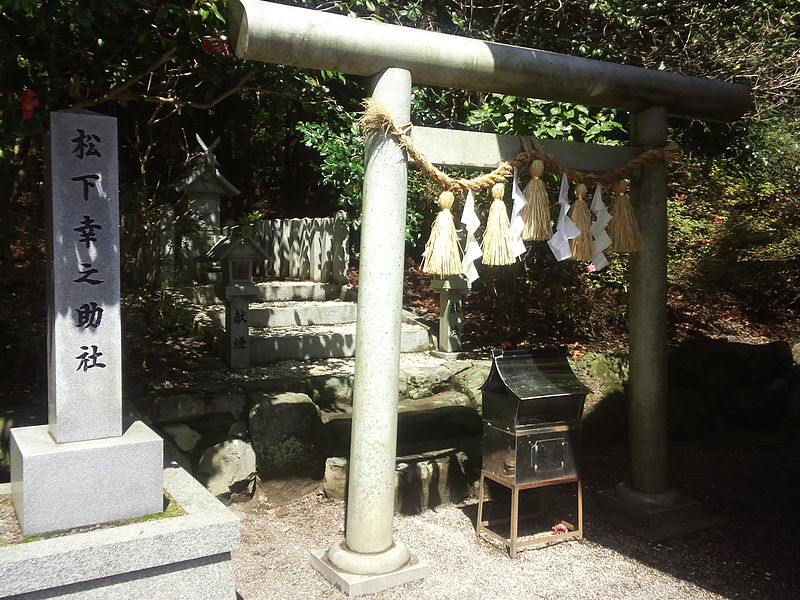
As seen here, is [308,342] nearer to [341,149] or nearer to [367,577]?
[341,149]

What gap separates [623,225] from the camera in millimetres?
4531

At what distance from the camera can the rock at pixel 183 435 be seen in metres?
5.20

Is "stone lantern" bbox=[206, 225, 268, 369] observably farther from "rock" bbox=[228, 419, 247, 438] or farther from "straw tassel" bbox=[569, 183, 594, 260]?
"straw tassel" bbox=[569, 183, 594, 260]

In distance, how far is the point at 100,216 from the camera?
11.0 ft

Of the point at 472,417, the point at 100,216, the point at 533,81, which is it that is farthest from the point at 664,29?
the point at 100,216

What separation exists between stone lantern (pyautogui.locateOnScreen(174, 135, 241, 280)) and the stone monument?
6849 millimetres

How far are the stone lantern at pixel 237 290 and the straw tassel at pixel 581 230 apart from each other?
3692mm

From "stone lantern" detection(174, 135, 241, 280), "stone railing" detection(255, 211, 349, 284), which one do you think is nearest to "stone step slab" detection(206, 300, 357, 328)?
"stone railing" detection(255, 211, 349, 284)

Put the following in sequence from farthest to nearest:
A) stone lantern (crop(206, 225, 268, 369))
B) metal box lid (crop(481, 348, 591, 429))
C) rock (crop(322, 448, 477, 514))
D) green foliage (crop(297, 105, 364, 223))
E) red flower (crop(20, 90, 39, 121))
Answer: stone lantern (crop(206, 225, 268, 369)) < green foliage (crop(297, 105, 364, 223)) < rock (crop(322, 448, 477, 514)) < metal box lid (crop(481, 348, 591, 429)) < red flower (crop(20, 90, 39, 121))

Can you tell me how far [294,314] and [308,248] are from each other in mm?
2677

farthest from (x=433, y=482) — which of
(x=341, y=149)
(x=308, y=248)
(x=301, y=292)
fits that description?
(x=308, y=248)

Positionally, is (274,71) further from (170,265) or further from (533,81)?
(170,265)

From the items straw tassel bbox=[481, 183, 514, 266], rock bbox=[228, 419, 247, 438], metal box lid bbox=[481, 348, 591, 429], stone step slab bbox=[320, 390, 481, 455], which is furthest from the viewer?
stone step slab bbox=[320, 390, 481, 455]

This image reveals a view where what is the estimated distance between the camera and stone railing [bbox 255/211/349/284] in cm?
1041
